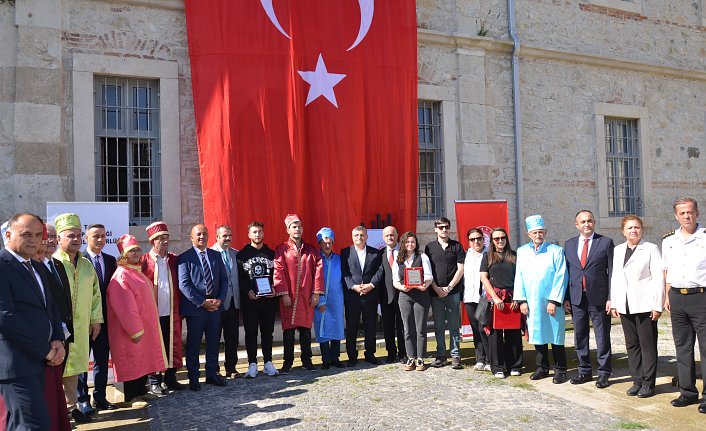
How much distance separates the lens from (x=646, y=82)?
12.4 m

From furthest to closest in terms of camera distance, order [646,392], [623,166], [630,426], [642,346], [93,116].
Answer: [623,166] < [93,116] < [642,346] < [646,392] < [630,426]

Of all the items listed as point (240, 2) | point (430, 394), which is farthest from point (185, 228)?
point (430, 394)

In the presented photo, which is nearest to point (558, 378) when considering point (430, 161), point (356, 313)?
point (356, 313)

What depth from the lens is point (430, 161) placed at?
34.7 ft

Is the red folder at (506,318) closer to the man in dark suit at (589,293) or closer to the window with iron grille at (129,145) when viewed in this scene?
the man in dark suit at (589,293)

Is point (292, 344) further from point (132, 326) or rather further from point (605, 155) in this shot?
point (605, 155)

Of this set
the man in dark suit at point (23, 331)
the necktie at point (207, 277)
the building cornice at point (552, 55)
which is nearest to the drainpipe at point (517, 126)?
the building cornice at point (552, 55)

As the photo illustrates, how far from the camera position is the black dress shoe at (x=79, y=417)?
17.0 feet

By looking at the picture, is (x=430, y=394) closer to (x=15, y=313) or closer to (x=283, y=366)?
(x=283, y=366)

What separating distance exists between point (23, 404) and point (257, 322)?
3.33 m

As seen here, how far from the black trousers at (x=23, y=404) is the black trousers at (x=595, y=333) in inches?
190

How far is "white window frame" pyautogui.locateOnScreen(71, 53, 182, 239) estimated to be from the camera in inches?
313

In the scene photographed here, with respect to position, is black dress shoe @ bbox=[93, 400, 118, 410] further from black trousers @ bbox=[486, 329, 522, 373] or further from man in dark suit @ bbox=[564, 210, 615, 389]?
man in dark suit @ bbox=[564, 210, 615, 389]

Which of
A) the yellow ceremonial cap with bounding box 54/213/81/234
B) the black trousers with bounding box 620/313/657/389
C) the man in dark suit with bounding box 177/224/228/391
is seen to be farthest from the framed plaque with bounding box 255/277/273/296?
the black trousers with bounding box 620/313/657/389
